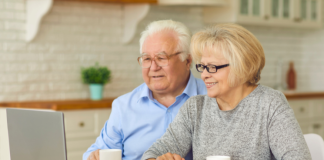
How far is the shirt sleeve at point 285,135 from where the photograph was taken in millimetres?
1267

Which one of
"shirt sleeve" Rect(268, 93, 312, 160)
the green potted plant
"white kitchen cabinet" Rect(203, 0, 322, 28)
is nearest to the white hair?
"shirt sleeve" Rect(268, 93, 312, 160)

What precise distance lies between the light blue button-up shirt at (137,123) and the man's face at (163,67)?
0.06m

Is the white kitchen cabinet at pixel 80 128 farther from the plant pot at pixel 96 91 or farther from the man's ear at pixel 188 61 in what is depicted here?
the man's ear at pixel 188 61

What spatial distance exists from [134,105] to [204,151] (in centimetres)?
50

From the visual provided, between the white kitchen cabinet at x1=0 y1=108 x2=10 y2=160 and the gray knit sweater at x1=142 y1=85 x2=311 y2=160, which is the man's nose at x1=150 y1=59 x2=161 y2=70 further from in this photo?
the white kitchen cabinet at x1=0 y1=108 x2=10 y2=160

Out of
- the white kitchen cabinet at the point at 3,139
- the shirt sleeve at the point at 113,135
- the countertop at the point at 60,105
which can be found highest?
the white kitchen cabinet at the point at 3,139

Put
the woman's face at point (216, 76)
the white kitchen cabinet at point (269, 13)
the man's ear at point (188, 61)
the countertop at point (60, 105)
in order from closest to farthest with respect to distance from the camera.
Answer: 1. the woman's face at point (216, 76)
2. the man's ear at point (188, 61)
3. the countertop at point (60, 105)
4. the white kitchen cabinet at point (269, 13)

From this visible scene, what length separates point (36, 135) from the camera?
4.02 ft

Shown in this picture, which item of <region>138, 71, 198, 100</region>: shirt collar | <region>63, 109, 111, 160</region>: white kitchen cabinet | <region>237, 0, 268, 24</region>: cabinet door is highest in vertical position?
<region>237, 0, 268, 24</region>: cabinet door

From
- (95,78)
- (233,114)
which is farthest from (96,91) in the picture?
(233,114)

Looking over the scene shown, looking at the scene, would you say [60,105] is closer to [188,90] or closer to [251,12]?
[188,90]

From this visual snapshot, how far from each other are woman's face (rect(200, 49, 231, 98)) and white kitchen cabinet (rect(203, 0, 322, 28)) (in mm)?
2660

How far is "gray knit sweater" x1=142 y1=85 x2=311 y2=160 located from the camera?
1.31 metres

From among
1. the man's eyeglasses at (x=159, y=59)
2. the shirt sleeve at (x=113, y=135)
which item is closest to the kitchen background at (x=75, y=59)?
the shirt sleeve at (x=113, y=135)
